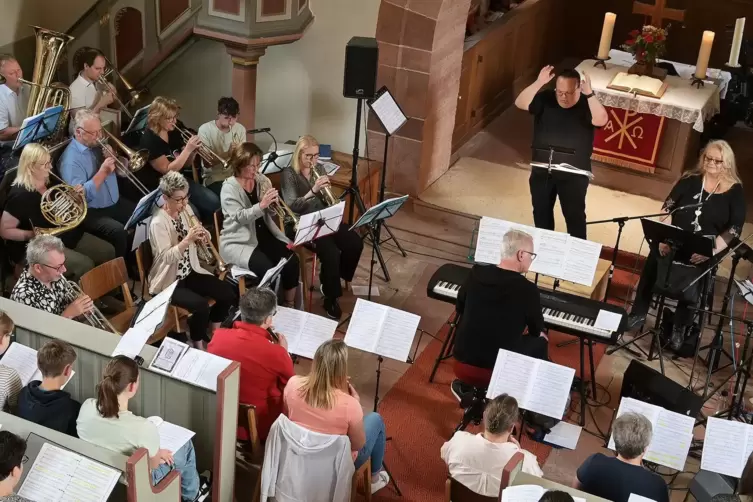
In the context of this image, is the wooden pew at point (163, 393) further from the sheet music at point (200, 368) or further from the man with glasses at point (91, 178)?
the man with glasses at point (91, 178)

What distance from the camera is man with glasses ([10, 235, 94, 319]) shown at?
5500mm

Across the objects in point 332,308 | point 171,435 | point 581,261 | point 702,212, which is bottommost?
point 332,308

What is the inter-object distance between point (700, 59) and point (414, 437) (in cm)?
558

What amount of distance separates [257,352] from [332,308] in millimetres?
2380

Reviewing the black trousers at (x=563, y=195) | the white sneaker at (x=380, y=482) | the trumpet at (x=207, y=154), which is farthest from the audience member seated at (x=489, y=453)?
the trumpet at (x=207, y=154)

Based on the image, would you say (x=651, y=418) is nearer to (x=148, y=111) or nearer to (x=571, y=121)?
(x=571, y=121)

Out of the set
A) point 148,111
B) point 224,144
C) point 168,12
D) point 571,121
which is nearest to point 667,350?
point 571,121

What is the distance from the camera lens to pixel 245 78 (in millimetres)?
8883

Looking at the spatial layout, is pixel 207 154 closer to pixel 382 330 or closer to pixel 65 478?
pixel 382 330

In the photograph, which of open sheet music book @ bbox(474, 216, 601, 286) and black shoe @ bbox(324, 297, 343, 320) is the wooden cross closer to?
open sheet music book @ bbox(474, 216, 601, 286)

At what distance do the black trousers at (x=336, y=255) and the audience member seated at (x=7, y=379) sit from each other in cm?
291

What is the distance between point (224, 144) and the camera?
8.05 metres

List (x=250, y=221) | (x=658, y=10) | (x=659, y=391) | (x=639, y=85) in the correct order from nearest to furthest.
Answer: (x=659, y=391), (x=250, y=221), (x=639, y=85), (x=658, y=10)

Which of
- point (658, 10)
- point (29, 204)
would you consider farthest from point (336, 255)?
point (658, 10)
